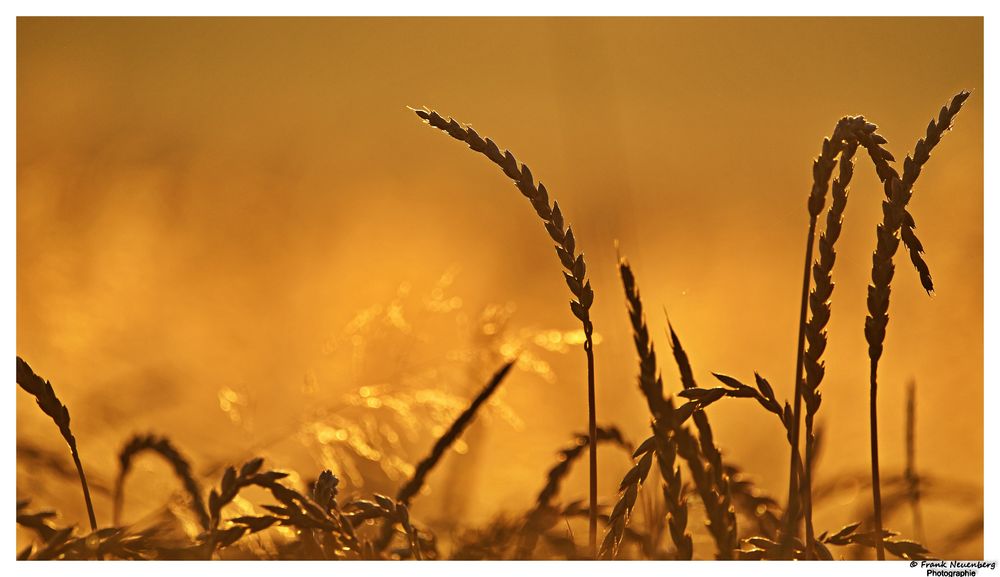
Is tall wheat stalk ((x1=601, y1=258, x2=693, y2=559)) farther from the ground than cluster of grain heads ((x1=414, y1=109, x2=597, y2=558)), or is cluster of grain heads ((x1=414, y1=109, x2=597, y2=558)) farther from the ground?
cluster of grain heads ((x1=414, y1=109, x2=597, y2=558))

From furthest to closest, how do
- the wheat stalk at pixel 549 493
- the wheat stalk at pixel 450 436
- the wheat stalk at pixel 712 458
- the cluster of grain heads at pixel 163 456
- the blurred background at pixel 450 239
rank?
the blurred background at pixel 450 239 < the cluster of grain heads at pixel 163 456 < the wheat stalk at pixel 549 493 < the wheat stalk at pixel 450 436 < the wheat stalk at pixel 712 458

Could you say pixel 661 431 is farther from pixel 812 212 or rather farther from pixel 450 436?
pixel 450 436

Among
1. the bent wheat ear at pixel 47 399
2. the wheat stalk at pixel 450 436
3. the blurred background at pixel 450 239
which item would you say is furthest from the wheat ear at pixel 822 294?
the bent wheat ear at pixel 47 399

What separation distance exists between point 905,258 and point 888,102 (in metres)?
0.65

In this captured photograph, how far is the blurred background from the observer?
7.32 ft

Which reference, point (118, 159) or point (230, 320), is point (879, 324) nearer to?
point (230, 320)

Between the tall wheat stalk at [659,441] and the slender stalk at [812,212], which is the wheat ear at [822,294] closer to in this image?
the slender stalk at [812,212]

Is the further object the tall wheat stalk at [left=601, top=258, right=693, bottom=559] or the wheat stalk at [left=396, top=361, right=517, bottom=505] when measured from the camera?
the wheat stalk at [left=396, top=361, right=517, bottom=505]

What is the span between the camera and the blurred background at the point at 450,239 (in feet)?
7.32

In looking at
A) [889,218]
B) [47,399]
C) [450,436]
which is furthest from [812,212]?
[47,399]

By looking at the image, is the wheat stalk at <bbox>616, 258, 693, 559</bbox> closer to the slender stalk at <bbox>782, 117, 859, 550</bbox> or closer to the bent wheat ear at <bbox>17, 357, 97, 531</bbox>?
the slender stalk at <bbox>782, 117, 859, 550</bbox>

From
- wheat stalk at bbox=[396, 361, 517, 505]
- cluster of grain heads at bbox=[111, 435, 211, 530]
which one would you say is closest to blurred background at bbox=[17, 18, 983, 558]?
cluster of grain heads at bbox=[111, 435, 211, 530]

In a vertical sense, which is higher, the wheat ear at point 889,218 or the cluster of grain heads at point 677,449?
the wheat ear at point 889,218
